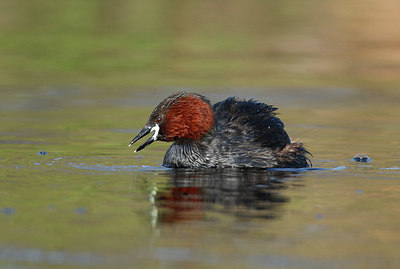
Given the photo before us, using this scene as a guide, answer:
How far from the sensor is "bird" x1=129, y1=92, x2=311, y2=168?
1040 centimetres

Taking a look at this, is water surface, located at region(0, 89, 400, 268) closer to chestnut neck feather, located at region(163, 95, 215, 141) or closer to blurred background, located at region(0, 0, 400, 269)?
blurred background, located at region(0, 0, 400, 269)

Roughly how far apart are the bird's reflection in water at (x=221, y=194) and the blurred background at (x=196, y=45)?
7396mm

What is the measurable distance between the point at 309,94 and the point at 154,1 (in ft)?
49.7

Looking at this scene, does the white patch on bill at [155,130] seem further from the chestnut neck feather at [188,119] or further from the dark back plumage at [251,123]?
the dark back plumage at [251,123]

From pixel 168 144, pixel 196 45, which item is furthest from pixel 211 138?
pixel 196 45

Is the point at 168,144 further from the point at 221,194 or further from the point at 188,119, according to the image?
the point at 221,194

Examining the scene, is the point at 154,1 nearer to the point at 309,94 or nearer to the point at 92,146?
the point at 309,94

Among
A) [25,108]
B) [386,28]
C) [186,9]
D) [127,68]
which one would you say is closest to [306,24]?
[386,28]

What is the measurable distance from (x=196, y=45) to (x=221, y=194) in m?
14.3

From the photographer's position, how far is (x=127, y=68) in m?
19.2

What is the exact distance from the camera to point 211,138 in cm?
1061

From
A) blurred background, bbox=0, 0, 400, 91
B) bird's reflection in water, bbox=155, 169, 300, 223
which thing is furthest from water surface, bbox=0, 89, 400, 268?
blurred background, bbox=0, 0, 400, 91

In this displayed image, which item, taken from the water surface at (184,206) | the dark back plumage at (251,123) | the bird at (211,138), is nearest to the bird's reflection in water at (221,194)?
the water surface at (184,206)

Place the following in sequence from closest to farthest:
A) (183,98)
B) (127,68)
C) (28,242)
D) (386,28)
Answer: (28,242) → (183,98) → (127,68) → (386,28)
